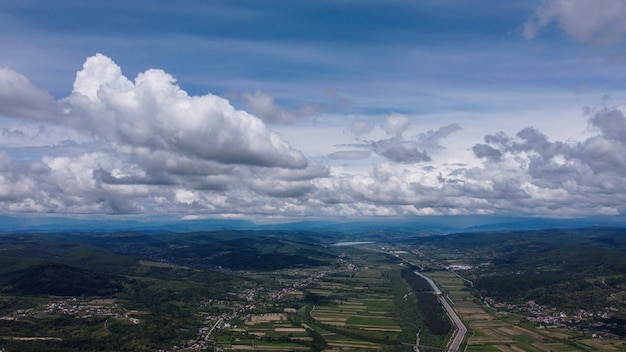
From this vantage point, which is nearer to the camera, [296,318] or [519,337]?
[519,337]

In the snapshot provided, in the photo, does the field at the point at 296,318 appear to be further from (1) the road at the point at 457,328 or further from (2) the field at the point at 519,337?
(1) the road at the point at 457,328

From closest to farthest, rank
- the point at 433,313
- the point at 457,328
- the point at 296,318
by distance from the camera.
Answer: the point at 457,328 → the point at 296,318 → the point at 433,313

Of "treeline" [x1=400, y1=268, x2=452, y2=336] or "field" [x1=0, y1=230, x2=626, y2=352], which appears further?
"treeline" [x1=400, y1=268, x2=452, y2=336]

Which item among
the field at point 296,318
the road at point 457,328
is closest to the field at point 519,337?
the field at point 296,318

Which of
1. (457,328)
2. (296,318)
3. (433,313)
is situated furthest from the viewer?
(433,313)

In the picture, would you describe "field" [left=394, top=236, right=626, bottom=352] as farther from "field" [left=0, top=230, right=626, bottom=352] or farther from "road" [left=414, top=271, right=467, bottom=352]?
"road" [left=414, top=271, right=467, bottom=352]

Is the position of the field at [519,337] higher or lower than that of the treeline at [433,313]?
lower

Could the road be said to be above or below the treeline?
below

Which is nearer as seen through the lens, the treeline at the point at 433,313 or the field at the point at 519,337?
the field at the point at 519,337

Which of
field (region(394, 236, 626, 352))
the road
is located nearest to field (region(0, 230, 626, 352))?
field (region(394, 236, 626, 352))

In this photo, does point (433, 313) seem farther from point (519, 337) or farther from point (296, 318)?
point (296, 318)

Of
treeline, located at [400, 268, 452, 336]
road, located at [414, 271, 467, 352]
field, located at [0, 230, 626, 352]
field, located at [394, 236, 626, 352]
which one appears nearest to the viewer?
field, located at [394, 236, 626, 352]

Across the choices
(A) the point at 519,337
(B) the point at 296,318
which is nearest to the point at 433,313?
(A) the point at 519,337
